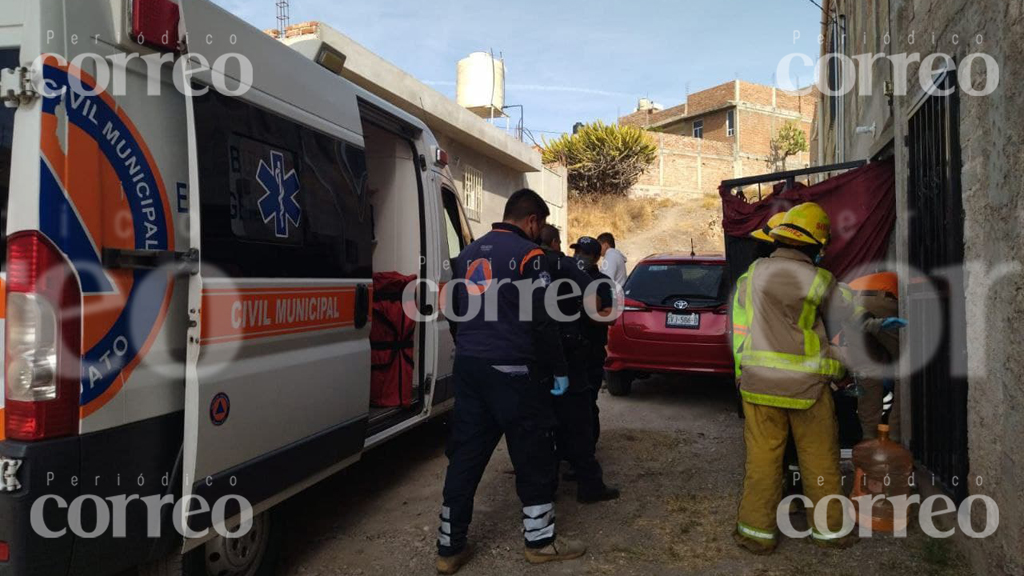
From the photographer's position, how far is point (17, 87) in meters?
2.19

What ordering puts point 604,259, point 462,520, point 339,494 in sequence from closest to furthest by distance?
1. point 462,520
2. point 339,494
3. point 604,259

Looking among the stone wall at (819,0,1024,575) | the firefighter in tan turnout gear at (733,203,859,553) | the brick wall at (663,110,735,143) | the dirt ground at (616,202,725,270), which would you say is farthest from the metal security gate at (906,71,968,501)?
the brick wall at (663,110,735,143)

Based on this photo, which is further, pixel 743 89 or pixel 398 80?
pixel 743 89

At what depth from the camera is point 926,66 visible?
3863 mm

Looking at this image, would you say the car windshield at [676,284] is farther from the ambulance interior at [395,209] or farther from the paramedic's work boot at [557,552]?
the paramedic's work boot at [557,552]

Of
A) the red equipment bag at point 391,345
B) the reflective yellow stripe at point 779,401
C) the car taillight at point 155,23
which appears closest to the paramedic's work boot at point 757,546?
the reflective yellow stripe at point 779,401

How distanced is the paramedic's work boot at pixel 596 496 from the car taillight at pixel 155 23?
10.9 feet

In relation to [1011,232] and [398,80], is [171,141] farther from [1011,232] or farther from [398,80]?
[398,80]

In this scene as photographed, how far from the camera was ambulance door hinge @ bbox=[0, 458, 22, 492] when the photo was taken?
213cm

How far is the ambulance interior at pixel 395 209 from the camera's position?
4.92 metres

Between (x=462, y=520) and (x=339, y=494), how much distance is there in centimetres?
154

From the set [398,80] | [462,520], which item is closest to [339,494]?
[462,520]

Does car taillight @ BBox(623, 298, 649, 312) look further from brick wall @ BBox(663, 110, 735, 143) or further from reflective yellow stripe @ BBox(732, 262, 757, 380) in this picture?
brick wall @ BBox(663, 110, 735, 143)

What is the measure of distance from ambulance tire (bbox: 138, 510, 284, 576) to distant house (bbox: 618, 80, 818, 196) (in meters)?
29.2
